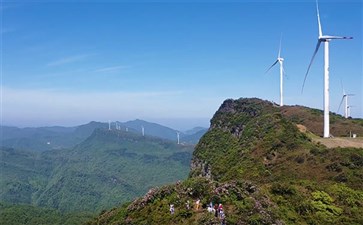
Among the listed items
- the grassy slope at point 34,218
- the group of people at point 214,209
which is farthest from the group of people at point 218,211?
the grassy slope at point 34,218

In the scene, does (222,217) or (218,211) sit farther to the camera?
(218,211)

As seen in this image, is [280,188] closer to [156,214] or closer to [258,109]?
[156,214]

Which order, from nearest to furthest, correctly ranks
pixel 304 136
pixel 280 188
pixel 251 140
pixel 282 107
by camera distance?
pixel 280 188 < pixel 304 136 < pixel 251 140 < pixel 282 107

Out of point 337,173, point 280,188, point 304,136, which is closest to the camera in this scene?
point 280,188

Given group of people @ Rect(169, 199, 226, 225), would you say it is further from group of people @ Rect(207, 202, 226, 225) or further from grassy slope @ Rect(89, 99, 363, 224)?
grassy slope @ Rect(89, 99, 363, 224)

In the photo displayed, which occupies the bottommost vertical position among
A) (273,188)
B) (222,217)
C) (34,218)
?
(34,218)

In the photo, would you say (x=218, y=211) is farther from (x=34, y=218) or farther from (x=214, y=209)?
(x=34, y=218)

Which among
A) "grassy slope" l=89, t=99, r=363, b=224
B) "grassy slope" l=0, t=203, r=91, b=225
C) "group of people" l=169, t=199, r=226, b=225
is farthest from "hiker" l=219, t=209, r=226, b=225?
"grassy slope" l=0, t=203, r=91, b=225

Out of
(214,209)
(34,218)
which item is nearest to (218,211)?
(214,209)

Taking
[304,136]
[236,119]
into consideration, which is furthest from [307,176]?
[236,119]
